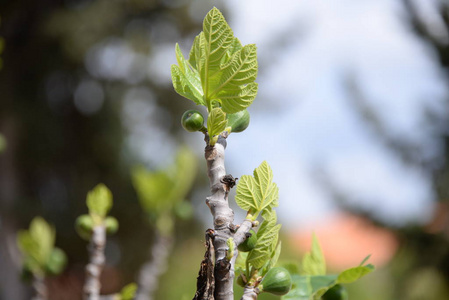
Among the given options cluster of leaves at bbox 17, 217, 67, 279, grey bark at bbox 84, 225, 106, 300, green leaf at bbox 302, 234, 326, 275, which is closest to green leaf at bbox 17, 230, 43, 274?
cluster of leaves at bbox 17, 217, 67, 279

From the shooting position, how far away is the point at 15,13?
3.79 m

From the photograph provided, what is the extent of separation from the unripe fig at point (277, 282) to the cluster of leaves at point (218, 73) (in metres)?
0.08

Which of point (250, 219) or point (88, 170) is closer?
point (250, 219)

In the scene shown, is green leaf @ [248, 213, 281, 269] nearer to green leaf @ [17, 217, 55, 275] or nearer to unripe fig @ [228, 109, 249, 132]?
unripe fig @ [228, 109, 249, 132]

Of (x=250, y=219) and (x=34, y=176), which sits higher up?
(x=34, y=176)

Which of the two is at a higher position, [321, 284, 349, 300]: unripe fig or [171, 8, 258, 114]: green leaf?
[171, 8, 258, 114]: green leaf

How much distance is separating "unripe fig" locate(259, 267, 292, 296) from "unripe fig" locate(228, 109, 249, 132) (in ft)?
0.27

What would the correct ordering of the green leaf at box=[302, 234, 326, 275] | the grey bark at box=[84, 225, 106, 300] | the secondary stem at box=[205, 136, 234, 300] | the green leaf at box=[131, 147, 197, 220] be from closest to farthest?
the secondary stem at box=[205, 136, 234, 300] → the green leaf at box=[302, 234, 326, 275] → the grey bark at box=[84, 225, 106, 300] → the green leaf at box=[131, 147, 197, 220]

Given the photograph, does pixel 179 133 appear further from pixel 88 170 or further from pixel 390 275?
pixel 390 275

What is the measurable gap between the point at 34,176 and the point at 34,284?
12.1ft

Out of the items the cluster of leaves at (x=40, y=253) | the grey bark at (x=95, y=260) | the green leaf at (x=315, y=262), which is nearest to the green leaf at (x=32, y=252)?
the cluster of leaves at (x=40, y=253)

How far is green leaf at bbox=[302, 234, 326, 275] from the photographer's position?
0.33 m

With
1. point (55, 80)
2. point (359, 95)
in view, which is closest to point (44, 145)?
point (55, 80)

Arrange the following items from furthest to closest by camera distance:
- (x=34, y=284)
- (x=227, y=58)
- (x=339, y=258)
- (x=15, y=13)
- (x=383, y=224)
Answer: (x=339, y=258) < (x=15, y=13) < (x=383, y=224) < (x=34, y=284) < (x=227, y=58)
